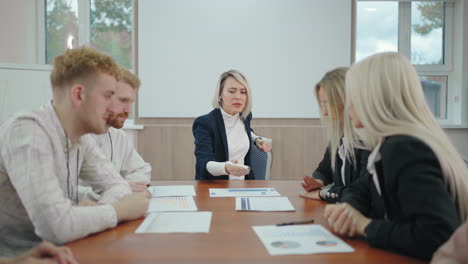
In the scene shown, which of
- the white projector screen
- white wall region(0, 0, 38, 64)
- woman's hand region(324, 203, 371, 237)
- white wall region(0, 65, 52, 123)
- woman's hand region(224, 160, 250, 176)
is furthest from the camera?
the white projector screen

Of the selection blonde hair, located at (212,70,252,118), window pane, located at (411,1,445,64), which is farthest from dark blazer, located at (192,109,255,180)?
window pane, located at (411,1,445,64)

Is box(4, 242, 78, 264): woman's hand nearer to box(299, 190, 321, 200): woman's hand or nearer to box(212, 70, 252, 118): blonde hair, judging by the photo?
box(299, 190, 321, 200): woman's hand

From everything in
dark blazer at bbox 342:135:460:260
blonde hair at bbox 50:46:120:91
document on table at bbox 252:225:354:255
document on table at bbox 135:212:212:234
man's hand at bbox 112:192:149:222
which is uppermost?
blonde hair at bbox 50:46:120:91

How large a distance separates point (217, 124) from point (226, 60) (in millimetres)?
1443

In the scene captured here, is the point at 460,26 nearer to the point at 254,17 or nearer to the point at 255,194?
the point at 254,17

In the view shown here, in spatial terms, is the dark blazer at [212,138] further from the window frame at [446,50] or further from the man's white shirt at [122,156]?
the window frame at [446,50]

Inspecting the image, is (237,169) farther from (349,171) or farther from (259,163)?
(259,163)

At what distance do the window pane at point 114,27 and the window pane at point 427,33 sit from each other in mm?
3257

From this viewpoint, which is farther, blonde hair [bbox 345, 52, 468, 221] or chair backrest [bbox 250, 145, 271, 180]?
chair backrest [bbox 250, 145, 271, 180]

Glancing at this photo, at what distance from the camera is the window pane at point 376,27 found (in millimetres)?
4387

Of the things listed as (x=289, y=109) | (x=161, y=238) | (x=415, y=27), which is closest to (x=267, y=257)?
(x=161, y=238)

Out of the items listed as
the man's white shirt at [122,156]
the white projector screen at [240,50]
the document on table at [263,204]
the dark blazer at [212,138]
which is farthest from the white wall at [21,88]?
the document on table at [263,204]

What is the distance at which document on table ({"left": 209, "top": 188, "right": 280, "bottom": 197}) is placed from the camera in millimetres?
1778

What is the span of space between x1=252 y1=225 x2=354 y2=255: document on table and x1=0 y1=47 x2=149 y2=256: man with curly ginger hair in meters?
0.48
